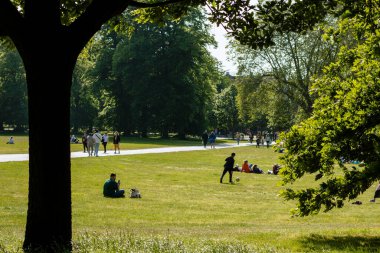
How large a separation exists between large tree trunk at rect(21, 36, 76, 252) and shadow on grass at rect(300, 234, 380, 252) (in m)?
4.88

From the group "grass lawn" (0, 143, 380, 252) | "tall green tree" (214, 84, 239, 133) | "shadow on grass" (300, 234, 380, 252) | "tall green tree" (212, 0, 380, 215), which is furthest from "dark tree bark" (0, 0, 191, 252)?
"tall green tree" (214, 84, 239, 133)

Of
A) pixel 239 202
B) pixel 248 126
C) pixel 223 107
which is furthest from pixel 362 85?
pixel 248 126

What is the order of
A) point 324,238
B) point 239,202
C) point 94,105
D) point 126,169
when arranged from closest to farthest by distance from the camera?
point 324,238 < point 239,202 < point 126,169 < point 94,105

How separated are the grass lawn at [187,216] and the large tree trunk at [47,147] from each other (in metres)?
0.41

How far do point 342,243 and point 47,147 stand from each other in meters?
6.34

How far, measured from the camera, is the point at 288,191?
37.1 feet

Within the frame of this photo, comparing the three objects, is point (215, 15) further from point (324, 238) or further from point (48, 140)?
point (324, 238)

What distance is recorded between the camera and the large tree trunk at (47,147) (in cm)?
684

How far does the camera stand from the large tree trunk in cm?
684

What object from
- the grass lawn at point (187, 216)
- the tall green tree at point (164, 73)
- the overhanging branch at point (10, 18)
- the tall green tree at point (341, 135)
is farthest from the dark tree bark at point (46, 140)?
the tall green tree at point (164, 73)

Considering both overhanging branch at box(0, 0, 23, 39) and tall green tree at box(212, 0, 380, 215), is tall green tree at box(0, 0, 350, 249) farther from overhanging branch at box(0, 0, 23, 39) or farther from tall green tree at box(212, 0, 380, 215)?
tall green tree at box(212, 0, 380, 215)

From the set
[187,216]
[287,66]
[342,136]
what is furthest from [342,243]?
[287,66]

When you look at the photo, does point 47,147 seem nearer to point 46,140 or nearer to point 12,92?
point 46,140

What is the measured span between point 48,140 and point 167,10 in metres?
3.66
